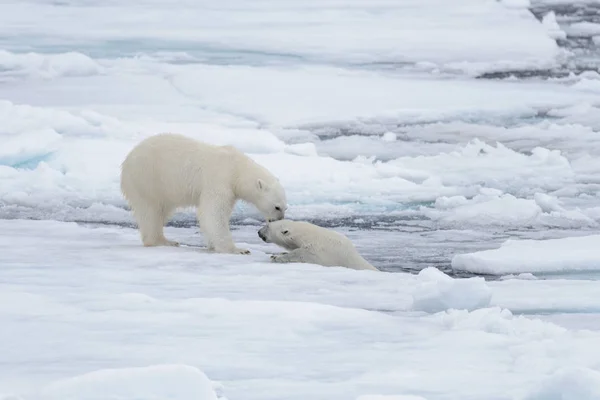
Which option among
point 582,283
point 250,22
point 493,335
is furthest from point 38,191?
point 250,22

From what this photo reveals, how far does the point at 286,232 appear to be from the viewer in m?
5.38

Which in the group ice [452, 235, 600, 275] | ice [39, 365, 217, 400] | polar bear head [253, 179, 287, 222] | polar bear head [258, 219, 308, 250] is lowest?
ice [452, 235, 600, 275]

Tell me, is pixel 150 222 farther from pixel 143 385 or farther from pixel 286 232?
pixel 143 385

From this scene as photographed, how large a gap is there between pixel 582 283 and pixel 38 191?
4.19 m

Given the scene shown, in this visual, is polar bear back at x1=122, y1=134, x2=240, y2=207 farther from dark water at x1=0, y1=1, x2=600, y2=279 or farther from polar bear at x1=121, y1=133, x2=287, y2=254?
dark water at x1=0, y1=1, x2=600, y2=279

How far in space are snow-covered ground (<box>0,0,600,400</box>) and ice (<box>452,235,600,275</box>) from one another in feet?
0.05

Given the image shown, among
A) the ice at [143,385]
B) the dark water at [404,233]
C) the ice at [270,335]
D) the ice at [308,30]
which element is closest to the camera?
the ice at [143,385]

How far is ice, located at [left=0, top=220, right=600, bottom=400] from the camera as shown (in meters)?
2.56

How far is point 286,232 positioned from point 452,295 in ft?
6.23

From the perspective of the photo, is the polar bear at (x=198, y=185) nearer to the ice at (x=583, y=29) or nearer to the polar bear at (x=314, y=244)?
the polar bear at (x=314, y=244)

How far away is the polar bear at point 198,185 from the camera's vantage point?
17.4ft

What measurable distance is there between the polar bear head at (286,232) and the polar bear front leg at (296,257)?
0.30ft

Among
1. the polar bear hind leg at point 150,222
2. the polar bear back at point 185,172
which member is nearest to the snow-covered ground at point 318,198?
the polar bear hind leg at point 150,222

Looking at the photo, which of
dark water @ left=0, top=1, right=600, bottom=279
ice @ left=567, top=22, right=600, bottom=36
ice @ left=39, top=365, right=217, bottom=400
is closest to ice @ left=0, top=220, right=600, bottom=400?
ice @ left=39, top=365, right=217, bottom=400
